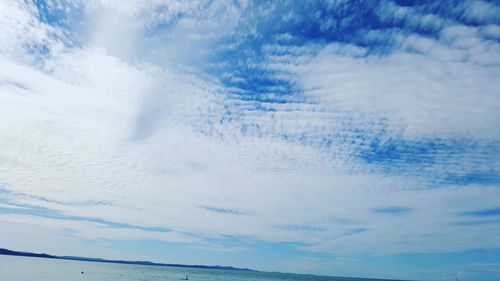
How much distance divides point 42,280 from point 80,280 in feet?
51.9

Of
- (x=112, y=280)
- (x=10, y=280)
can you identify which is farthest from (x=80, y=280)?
(x=10, y=280)

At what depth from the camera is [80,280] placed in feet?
346

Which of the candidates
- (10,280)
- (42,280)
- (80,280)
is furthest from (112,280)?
(10,280)

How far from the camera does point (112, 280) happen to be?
115438 mm

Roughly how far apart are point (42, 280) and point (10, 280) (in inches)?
300

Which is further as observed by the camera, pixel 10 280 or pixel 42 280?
pixel 42 280

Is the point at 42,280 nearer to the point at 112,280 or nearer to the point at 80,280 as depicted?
the point at 80,280

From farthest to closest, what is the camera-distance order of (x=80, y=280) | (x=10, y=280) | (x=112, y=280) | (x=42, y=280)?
1. (x=112, y=280)
2. (x=80, y=280)
3. (x=42, y=280)
4. (x=10, y=280)

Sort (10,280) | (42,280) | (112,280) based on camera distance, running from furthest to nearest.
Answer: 1. (112,280)
2. (42,280)
3. (10,280)

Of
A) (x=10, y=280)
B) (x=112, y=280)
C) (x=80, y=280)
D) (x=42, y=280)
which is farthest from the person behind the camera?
(x=112, y=280)

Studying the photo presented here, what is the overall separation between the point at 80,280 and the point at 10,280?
23.1 metres

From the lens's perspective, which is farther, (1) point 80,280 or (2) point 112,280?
(2) point 112,280

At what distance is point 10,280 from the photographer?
84.8 metres
